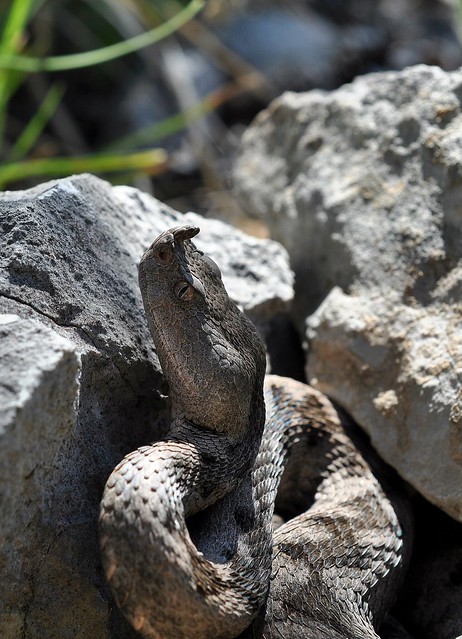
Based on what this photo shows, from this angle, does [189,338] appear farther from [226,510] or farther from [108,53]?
[108,53]

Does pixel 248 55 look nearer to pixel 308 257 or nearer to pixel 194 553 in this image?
pixel 308 257

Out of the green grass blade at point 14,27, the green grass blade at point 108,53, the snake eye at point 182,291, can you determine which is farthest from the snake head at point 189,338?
the green grass blade at point 14,27

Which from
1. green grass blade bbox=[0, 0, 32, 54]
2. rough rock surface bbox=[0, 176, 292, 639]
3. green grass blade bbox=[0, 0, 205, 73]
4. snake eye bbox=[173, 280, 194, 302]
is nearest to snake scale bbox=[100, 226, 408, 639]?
snake eye bbox=[173, 280, 194, 302]

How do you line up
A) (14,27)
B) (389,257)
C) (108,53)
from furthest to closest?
1. (108,53)
2. (14,27)
3. (389,257)

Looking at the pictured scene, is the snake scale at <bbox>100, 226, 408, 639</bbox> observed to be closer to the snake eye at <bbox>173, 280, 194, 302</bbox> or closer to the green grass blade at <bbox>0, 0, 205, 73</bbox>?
the snake eye at <bbox>173, 280, 194, 302</bbox>

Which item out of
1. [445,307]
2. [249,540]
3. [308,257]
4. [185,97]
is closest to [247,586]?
[249,540]

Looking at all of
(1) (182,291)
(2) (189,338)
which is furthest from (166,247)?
(2) (189,338)

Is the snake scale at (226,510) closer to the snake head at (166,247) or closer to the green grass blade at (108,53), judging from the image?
the snake head at (166,247)
